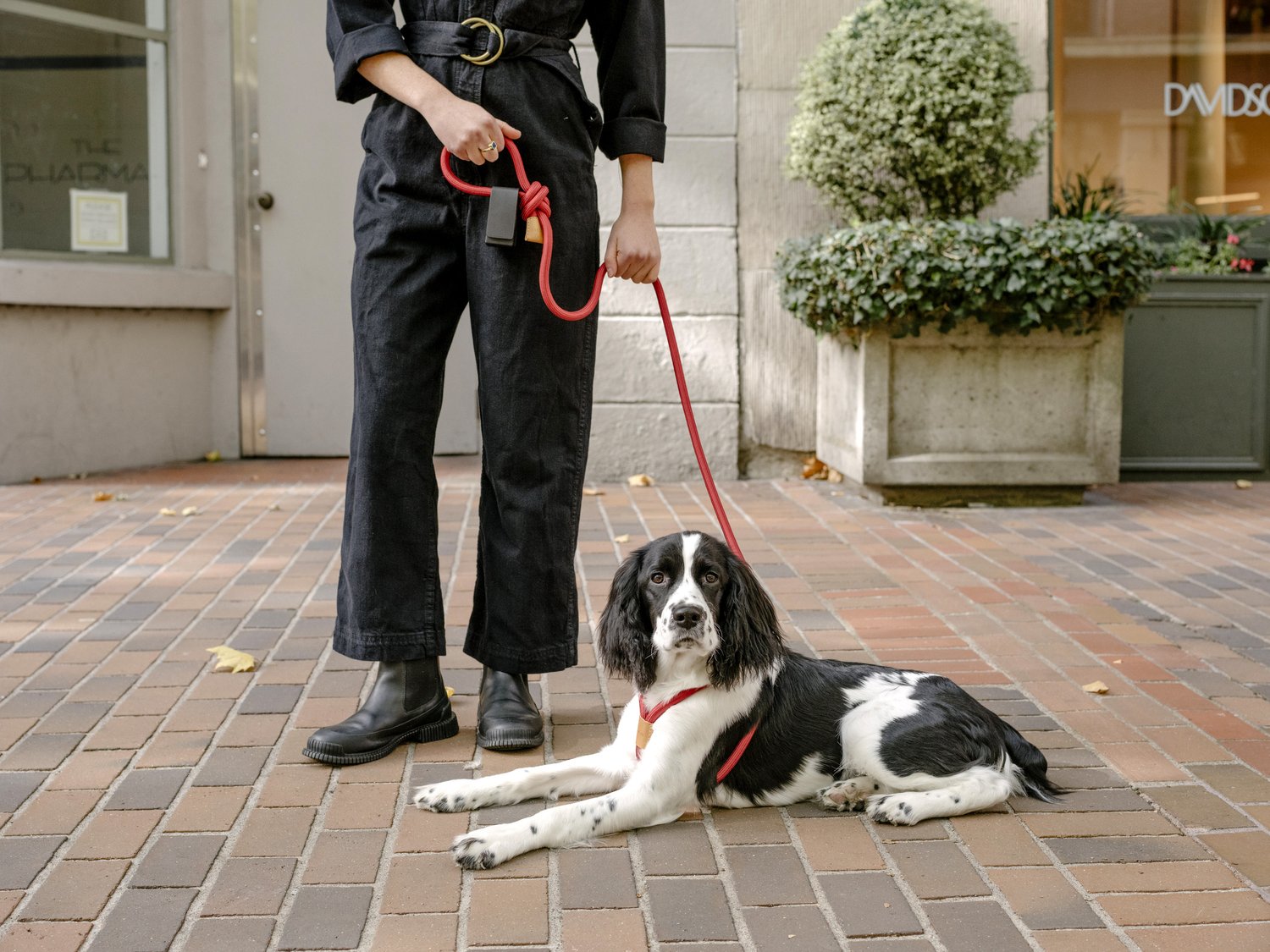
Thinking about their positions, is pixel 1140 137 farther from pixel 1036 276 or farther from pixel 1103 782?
pixel 1103 782

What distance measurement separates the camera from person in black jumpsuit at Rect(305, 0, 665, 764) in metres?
3.10

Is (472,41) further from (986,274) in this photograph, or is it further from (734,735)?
(986,274)

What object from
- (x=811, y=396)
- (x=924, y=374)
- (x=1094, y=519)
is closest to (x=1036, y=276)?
(x=924, y=374)

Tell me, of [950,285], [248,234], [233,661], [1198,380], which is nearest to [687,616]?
[233,661]

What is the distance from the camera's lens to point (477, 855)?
8.54 ft

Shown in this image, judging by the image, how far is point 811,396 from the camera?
24.3 feet

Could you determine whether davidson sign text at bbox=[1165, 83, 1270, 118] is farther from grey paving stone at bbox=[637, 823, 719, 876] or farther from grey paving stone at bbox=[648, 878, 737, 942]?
grey paving stone at bbox=[648, 878, 737, 942]

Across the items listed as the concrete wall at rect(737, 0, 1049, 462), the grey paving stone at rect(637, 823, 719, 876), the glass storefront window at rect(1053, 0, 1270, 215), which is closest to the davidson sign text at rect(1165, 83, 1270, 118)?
the glass storefront window at rect(1053, 0, 1270, 215)

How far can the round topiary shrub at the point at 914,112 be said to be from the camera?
6344mm

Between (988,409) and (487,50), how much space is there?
401cm

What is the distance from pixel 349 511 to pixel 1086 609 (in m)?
2.67

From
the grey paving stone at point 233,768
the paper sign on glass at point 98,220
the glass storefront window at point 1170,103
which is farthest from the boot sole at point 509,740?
the glass storefront window at point 1170,103

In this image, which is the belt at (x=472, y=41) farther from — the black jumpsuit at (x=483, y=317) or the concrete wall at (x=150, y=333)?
the concrete wall at (x=150, y=333)

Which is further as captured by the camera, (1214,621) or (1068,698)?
(1214,621)
